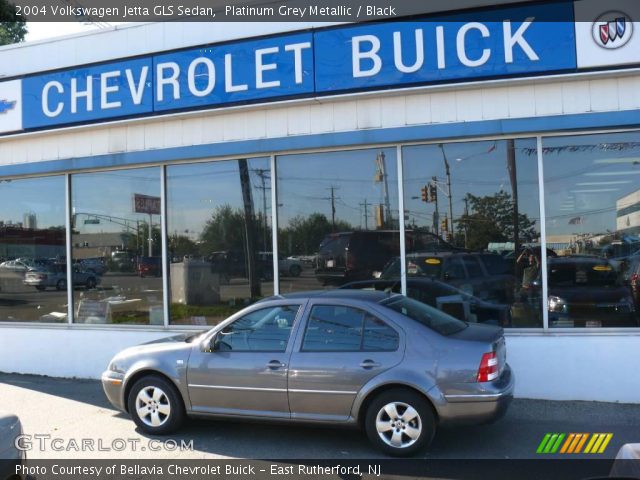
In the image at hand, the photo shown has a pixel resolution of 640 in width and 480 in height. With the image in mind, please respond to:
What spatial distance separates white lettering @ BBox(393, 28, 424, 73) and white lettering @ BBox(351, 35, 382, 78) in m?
0.22

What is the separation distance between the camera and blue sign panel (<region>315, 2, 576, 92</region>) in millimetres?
6969

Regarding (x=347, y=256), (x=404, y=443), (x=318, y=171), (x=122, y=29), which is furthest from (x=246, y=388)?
(x=122, y=29)

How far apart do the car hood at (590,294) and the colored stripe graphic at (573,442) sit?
1.99 metres

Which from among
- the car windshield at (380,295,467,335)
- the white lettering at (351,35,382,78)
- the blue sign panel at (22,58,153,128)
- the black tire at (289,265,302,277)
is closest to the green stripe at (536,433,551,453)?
the car windshield at (380,295,467,335)

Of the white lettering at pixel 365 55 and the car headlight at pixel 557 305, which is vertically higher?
the white lettering at pixel 365 55

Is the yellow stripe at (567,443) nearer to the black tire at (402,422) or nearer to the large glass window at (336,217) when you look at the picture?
the black tire at (402,422)

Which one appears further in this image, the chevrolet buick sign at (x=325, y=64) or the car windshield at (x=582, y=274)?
the car windshield at (x=582, y=274)

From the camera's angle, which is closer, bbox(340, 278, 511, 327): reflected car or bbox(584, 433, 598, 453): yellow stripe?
bbox(584, 433, 598, 453): yellow stripe

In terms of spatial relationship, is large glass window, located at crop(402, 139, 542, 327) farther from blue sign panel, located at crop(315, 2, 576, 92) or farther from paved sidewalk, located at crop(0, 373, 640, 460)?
paved sidewalk, located at crop(0, 373, 640, 460)

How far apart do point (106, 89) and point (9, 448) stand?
A: 6.40 m

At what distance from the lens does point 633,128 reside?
6953mm

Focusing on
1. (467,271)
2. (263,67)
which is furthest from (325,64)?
(467,271)

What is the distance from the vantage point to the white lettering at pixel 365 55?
7.48 meters

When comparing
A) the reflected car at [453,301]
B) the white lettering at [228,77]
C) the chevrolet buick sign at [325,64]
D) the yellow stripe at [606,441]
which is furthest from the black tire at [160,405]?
the white lettering at [228,77]
